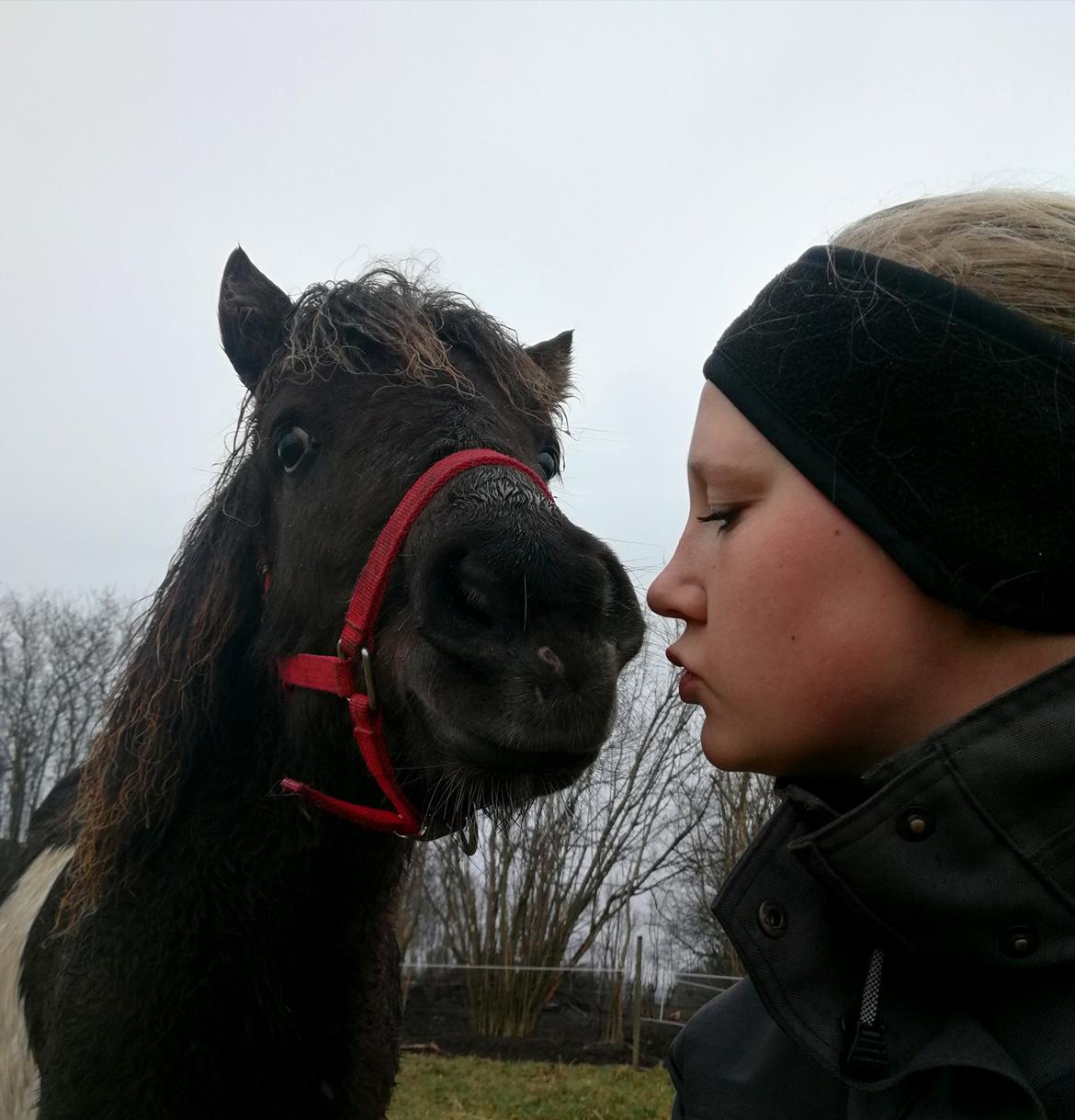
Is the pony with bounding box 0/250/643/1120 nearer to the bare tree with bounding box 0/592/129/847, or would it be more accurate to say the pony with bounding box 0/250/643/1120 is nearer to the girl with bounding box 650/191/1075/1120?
the girl with bounding box 650/191/1075/1120

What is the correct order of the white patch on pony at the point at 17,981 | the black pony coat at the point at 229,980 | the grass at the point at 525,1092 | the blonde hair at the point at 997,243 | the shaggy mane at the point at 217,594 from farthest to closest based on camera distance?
the grass at the point at 525,1092 < the white patch on pony at the point at 17,981 < the shaggy mane at the point at 217,594 < the black pony coat at the point at 229,980 < the blonde hair at the point at 997,243

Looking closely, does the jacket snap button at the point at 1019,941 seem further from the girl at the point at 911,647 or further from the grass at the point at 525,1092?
the grass at the point at 525,1092

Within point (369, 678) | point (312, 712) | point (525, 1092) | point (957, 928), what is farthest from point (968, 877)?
point (525, 1092)

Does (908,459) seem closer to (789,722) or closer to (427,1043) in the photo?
(789,722)

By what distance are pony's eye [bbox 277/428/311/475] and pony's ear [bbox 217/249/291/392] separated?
1.53ft

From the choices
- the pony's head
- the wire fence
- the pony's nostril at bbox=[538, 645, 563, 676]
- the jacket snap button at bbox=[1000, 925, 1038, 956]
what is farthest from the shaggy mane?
the wire fence

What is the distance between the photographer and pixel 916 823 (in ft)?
3.32

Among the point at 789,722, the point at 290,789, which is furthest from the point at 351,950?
the point at 789,722

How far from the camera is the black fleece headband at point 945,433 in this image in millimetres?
1009

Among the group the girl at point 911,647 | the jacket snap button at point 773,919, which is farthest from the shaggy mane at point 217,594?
the jacket snap button at point 773,919

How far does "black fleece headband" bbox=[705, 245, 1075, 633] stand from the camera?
101cm

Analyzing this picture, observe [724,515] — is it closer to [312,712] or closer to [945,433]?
[945,433]

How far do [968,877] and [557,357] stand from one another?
2.84 m

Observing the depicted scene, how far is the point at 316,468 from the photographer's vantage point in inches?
96.6
